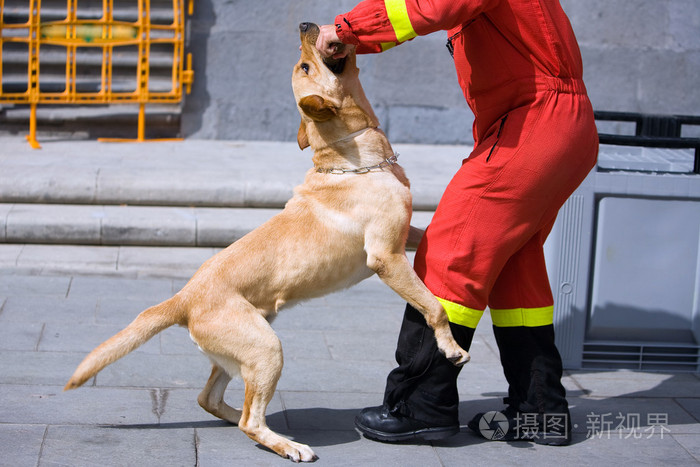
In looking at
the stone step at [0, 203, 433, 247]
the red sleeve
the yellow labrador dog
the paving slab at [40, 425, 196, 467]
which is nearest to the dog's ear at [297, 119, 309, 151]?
the yellow labrador dog

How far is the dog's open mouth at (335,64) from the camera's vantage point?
3271mm

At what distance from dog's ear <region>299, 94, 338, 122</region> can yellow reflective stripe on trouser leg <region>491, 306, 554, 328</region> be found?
110cm

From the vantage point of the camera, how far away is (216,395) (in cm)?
352

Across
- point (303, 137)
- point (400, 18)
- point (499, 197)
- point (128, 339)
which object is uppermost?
point (400, 18)

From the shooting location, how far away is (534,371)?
3.48 metres

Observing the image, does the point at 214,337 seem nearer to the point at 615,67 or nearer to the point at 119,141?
the point at 119,141

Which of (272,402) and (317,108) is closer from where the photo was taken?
(317,108)

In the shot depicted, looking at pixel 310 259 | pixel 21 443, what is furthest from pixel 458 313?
pixel 21 443

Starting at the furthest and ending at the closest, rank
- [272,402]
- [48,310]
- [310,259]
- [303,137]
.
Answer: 1. [48,310]
2. [272,402]
3. [303,137]
4. [310,259]

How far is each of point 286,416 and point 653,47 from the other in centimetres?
781

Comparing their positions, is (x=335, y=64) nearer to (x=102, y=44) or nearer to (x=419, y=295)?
(x=419, y=295)

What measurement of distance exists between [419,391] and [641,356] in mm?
1628

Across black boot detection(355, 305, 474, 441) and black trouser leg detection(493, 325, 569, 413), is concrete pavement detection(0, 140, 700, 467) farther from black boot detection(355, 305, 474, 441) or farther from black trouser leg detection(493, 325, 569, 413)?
black trouser leg detection(493, 325, 569, 413)

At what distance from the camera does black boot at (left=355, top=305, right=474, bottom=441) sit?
3336mm
